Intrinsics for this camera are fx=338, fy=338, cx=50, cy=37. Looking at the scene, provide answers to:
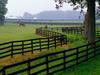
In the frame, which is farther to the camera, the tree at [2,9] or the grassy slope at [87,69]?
the tree at [2,9]

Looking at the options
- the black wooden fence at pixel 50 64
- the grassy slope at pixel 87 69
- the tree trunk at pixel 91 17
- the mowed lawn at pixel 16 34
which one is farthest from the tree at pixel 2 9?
the grassy slope at pixel 87 69

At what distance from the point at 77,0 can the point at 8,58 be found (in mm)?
10366

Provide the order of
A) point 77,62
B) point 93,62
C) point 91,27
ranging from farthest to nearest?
point 91,27 → point 93,62 → point 77,62

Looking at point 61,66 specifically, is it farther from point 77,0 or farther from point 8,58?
point 77,0

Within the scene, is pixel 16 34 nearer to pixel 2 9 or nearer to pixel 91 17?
pixel 91 17

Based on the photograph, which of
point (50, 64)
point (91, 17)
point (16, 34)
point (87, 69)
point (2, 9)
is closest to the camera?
point (87, 69)

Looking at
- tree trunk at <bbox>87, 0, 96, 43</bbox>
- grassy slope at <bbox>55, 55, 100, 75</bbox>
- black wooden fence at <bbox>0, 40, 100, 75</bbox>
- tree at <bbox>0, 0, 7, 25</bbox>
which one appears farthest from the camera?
tree at <bbox>0, 0, 7, 25</bbox>

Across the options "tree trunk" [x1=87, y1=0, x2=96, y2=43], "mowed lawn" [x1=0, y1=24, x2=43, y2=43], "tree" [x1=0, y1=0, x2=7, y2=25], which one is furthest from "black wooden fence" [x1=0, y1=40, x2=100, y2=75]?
"tree" [x1=0, y1=0, x2=7, y2=25]

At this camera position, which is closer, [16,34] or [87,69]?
[87,69]

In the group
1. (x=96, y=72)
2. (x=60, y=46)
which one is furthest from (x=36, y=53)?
(x=96, y=72)

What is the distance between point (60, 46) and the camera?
3181 centimetres

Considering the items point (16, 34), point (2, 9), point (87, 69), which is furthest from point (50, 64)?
point (2, 9)

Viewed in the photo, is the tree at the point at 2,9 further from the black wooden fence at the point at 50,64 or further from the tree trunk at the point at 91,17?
the black wooden fence at the point at 50,64

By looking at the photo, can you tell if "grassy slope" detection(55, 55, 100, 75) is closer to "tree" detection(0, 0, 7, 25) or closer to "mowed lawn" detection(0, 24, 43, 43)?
"mowed lawn" detection(0, 24, 43, 43)
